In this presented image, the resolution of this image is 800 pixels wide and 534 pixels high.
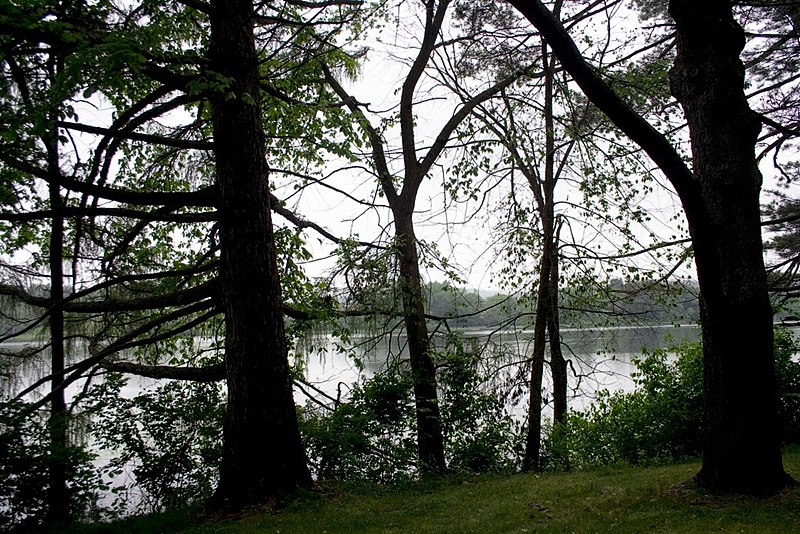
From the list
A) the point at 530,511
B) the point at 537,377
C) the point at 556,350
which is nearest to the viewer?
Answer: the point at 530,511

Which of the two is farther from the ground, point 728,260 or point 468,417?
point 728,260

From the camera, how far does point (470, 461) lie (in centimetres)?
899

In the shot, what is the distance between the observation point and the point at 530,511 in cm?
513

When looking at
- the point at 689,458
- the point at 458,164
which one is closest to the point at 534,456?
the point at 689,458

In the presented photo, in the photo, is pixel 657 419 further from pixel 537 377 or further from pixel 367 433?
pixel 367 433

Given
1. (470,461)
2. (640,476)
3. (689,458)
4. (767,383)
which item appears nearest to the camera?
(767,383)

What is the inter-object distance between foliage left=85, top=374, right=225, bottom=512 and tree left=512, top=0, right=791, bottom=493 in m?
5.62

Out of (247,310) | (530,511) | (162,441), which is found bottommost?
(530,511)

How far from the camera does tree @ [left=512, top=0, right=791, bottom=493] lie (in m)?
4.65

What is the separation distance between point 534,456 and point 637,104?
20.0 ft

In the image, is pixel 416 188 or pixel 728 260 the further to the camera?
pixel 416 188

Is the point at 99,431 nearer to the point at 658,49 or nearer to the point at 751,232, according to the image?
the point at 751,232

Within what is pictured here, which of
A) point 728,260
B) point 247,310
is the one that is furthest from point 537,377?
point 247,310

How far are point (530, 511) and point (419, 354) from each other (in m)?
4.43
